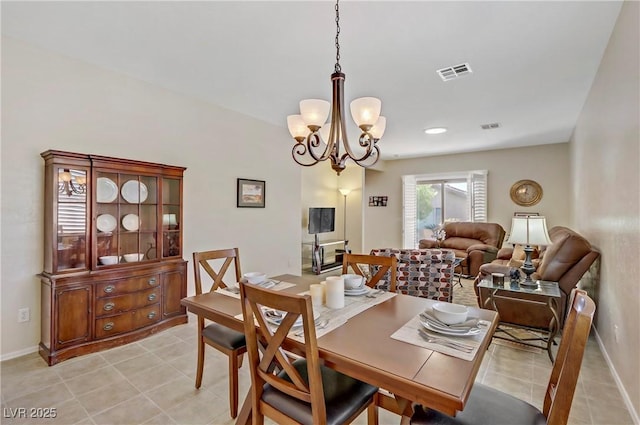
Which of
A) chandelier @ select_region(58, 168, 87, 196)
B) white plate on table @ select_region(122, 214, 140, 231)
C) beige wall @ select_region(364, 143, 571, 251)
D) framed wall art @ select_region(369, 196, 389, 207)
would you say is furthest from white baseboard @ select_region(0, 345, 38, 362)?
framed wall art @ select_region(369, 196, 389, 207)

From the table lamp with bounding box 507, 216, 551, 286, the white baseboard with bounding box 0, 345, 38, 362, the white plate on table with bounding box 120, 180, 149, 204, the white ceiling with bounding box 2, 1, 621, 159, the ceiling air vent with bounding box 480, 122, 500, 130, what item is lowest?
the white baseboard with bounding box 0, 345, 38, 362

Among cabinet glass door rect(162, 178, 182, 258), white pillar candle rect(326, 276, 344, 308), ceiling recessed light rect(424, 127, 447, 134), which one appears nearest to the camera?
white pillar candle rect(326, 276, 344, 308)

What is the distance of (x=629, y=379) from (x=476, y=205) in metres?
5.25

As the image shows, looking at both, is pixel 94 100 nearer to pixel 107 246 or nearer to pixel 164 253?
pixel 107 246

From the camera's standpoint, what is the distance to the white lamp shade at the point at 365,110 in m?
2.00

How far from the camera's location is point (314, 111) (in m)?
2.04

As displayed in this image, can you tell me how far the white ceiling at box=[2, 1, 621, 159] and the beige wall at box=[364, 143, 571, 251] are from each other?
2.50 meters

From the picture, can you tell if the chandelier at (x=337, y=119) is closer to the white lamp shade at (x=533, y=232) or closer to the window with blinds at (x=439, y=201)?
the white lamp shade at (x=533, y=232)

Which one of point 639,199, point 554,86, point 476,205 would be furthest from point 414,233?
point 639,199

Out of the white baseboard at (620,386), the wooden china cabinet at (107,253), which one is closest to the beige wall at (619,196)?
the white baseboard at (620,386)

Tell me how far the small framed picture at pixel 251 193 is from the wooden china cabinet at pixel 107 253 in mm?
1015

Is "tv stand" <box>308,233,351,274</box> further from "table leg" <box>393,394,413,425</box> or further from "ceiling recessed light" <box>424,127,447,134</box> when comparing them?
"table leg" <box>393,394,413,425</box>

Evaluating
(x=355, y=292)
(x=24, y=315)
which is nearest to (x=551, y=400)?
(x=355, y=292)

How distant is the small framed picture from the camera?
171 inches
